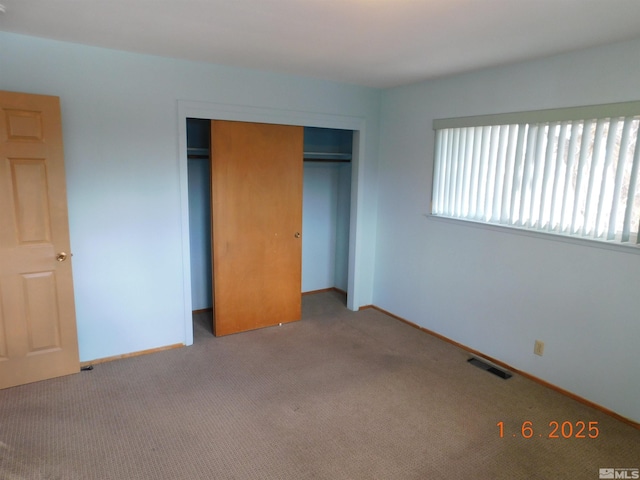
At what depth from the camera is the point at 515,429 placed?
2.53 metres

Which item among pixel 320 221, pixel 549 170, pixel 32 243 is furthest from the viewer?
pixel 320 221

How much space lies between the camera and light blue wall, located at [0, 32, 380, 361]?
2871mm

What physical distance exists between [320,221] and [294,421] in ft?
9.11

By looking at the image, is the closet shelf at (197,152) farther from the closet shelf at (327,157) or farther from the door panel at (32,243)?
the door panel at (32,243)

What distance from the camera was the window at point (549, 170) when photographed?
2559 millimetres

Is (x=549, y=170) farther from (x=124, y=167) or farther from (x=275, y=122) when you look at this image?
(x=124, y=167)

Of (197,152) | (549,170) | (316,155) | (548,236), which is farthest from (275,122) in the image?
(548,236)

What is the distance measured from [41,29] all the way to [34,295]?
5.66ft

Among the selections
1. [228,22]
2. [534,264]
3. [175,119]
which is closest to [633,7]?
[534,264]

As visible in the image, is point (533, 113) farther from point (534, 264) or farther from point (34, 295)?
point (34, 295)

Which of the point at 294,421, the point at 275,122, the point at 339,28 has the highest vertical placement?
the point at 339,28

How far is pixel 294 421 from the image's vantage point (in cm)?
257

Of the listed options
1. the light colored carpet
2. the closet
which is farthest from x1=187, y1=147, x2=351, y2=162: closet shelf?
the light colored carpet

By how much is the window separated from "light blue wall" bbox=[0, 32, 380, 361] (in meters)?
1.74
